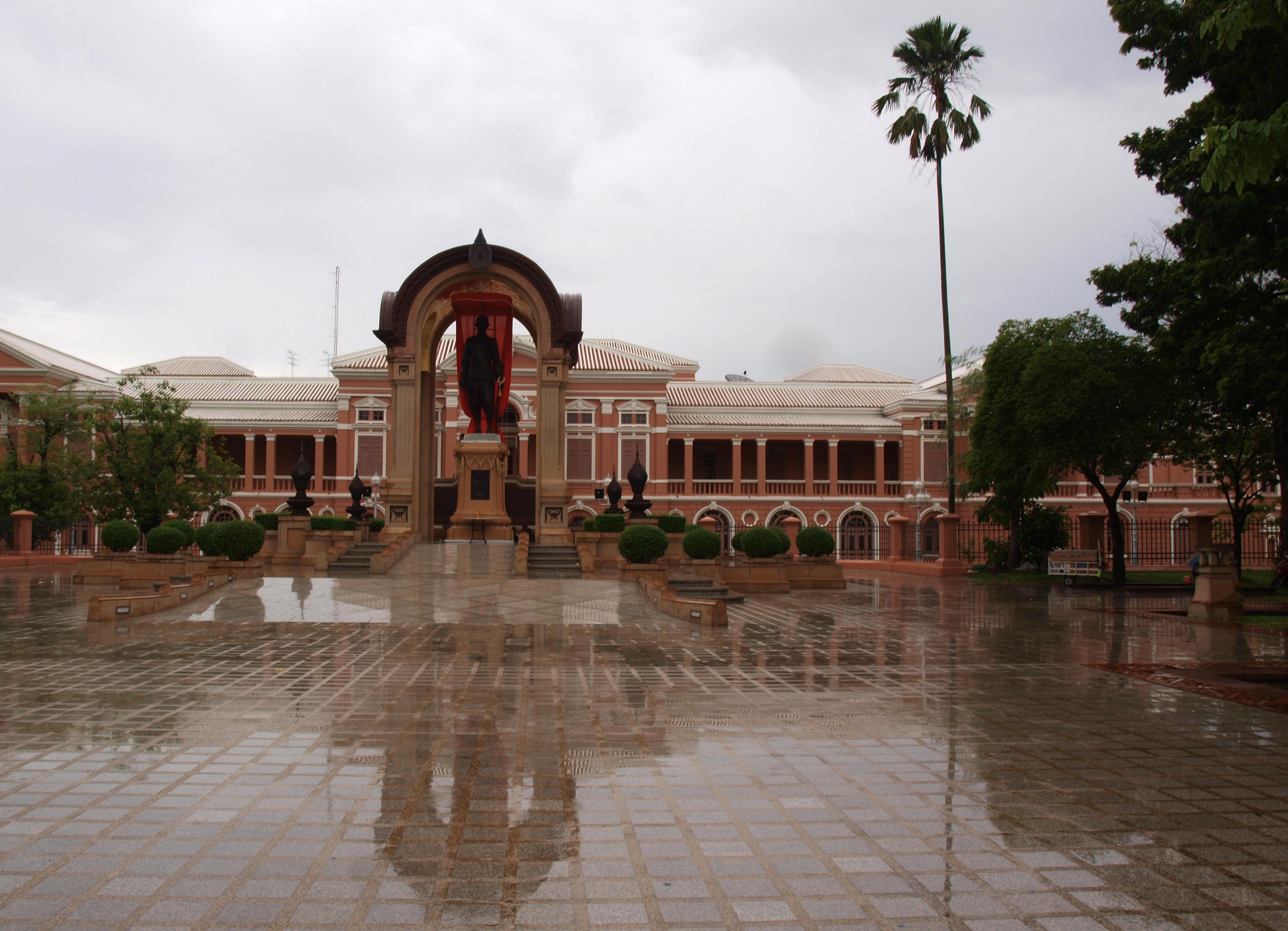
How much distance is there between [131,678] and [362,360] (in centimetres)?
3992

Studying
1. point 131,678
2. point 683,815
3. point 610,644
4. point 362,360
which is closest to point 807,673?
point 610,644

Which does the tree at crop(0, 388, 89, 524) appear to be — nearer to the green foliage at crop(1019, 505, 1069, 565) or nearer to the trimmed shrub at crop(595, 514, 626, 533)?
the trimmed shrub at crop(595, 514, 626, 533)

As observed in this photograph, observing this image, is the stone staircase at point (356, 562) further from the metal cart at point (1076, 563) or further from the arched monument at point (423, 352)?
the metal cart at point (1076, 563)

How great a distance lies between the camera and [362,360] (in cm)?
4569

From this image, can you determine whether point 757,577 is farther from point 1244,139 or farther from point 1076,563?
point 1244,139

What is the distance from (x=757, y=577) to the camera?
1894cm

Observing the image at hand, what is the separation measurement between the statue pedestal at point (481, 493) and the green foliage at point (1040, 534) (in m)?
16.2

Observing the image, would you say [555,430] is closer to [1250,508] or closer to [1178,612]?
[1178,612]

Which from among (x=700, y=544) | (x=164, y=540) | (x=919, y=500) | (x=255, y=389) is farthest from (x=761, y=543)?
(x=255, y=389)

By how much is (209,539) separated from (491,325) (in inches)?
383

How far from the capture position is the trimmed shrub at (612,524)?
19328mm

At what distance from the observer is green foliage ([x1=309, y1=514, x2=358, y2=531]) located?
63.6ft

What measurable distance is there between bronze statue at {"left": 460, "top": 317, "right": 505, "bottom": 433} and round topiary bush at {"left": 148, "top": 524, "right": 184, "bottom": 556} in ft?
25.0

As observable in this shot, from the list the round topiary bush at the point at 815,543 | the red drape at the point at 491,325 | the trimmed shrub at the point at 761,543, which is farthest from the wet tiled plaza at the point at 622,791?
the red drape at the point at 491,325
